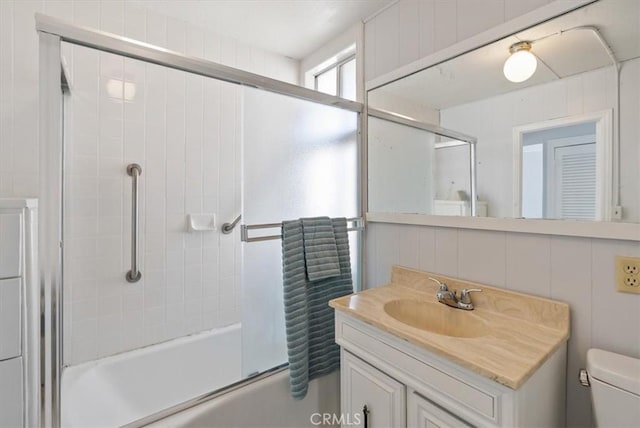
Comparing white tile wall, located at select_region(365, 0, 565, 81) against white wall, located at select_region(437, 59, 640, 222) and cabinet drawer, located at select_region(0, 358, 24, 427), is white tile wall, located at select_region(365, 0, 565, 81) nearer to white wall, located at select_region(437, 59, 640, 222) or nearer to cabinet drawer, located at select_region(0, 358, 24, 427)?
white wall, located at select_region(437, 59, 640, 222)

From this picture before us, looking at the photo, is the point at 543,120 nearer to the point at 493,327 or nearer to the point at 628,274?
the point at 628,274

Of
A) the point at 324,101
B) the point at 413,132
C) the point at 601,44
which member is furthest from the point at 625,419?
the point at 324,101

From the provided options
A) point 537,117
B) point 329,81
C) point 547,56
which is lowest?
point 537,117

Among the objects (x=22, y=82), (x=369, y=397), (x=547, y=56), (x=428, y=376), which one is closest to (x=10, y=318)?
(x=22, y=82)

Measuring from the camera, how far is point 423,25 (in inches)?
60.1

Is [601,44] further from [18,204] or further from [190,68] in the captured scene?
→ [18,204]

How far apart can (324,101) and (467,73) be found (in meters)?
0.70

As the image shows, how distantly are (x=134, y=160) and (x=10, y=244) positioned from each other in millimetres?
836

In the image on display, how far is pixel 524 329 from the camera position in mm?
1056

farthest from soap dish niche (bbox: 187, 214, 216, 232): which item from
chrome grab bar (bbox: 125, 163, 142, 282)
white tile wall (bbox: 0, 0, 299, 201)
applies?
white tile wall (bbox: 0, 0, 299, 201)

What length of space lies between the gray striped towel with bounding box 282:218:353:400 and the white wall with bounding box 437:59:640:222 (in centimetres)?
76

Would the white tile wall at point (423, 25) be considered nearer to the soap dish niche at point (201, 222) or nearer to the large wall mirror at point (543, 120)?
the large wall mirror at point (543, 120)

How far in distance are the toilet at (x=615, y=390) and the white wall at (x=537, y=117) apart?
0.43 metres

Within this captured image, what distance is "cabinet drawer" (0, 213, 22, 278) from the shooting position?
112 cm
